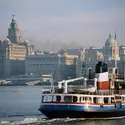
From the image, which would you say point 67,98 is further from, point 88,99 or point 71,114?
point 88,99

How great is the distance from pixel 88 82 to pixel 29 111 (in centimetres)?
801

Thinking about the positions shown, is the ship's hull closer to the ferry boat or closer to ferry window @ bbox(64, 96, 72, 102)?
the ferry boat

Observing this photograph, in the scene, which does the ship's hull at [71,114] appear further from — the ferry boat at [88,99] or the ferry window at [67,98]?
the ferry window at [67,98]

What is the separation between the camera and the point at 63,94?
133ft

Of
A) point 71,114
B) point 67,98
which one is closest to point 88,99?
point 67,98

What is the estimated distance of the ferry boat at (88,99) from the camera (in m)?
40.3

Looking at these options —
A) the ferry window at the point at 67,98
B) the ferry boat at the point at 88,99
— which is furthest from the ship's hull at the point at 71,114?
the ferry window at the point at 67,98

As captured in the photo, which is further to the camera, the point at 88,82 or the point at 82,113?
the point at 88,82

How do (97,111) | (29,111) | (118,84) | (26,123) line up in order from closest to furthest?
(26,123)
(97,111)
(118,84)
(29,111)

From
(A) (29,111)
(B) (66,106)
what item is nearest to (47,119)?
(B) (66,106)

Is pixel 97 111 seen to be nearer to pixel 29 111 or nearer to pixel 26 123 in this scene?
pixel 26 123

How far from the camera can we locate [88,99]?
1625 inches

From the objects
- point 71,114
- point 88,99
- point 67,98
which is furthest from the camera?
point 88,99

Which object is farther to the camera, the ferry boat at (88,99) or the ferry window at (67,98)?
the ferry window at (67,98)
